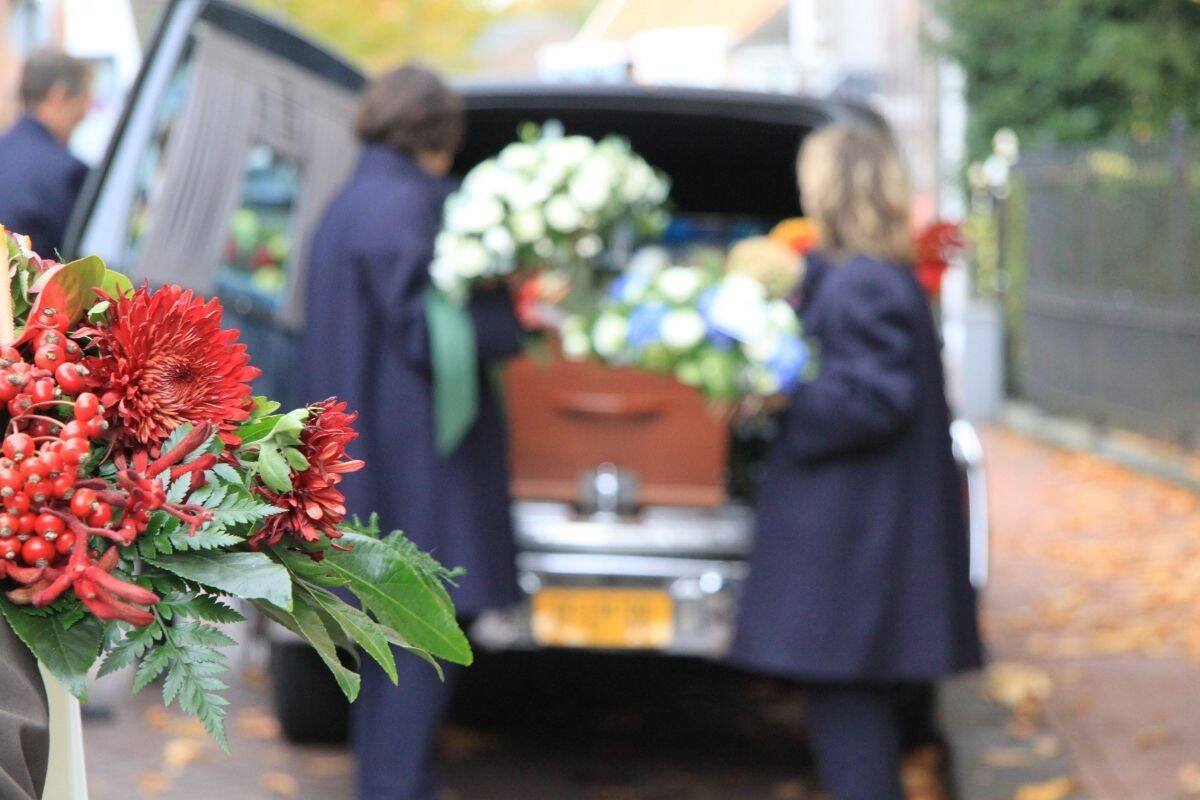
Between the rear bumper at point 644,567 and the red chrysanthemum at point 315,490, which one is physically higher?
the red chrysanthemum at point 315,490

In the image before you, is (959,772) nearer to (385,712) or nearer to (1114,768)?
(1114,768)

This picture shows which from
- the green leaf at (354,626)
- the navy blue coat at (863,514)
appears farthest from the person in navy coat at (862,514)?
the green leaf at (354,626)

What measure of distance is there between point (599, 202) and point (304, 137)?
1108 millimetres

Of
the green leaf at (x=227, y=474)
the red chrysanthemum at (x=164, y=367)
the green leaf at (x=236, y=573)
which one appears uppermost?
the red chrysanthemum at (x=164, y=367)

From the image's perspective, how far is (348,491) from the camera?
15.1 feet

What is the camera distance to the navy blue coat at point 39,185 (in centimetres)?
584

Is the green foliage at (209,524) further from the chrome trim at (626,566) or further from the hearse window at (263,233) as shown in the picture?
the hearse window at (263,233)

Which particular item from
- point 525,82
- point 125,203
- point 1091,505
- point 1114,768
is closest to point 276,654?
point 125,203

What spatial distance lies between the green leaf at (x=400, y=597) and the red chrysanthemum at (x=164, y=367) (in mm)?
199

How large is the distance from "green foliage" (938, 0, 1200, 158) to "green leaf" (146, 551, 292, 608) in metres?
12.1

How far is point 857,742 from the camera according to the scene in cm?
452

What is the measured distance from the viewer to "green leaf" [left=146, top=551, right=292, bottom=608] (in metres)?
1.56

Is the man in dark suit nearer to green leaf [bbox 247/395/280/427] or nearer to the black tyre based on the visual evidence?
the black tyre

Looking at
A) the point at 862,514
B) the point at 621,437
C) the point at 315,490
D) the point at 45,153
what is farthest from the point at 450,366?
the point at 315,490
